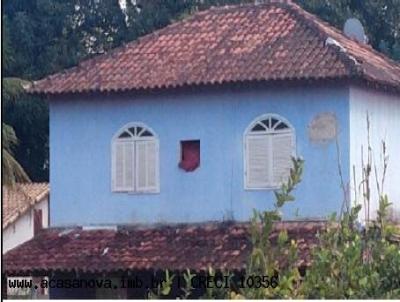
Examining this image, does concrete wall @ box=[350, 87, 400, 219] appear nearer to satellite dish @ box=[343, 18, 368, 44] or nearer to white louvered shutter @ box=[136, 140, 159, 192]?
satellite dish @ box=[343, 18, 368, 44]

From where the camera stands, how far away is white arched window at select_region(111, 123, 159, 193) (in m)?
16.8

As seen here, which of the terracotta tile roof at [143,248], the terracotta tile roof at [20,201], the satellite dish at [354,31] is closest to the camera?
the terracotta tile roof at [143,248]

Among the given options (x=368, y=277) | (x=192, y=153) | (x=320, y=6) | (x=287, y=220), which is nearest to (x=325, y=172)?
(x=287, y=220)

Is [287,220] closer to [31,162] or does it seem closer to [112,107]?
[112,107]

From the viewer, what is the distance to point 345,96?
1552cm

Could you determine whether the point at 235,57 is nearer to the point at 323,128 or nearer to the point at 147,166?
the point at 323,128

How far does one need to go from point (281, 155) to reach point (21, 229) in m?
14.0

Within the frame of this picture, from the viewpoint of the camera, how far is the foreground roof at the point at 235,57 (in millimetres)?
15789

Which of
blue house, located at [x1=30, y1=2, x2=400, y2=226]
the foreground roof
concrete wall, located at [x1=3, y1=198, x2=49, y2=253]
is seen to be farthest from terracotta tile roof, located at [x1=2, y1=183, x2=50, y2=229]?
blue house, located at [x1=30, y1=2, x2=400, y2=226]

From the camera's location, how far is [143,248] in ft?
52.7

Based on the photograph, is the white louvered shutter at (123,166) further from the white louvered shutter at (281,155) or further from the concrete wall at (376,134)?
the concrete wall at (376,134)

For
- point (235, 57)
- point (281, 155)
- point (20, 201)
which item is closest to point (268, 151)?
point (281, 155)

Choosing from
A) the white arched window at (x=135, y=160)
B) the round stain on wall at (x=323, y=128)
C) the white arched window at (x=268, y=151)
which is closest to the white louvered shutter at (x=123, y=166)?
the white arched window at (x=135, y=160)

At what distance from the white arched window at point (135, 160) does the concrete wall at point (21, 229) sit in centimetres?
1077
